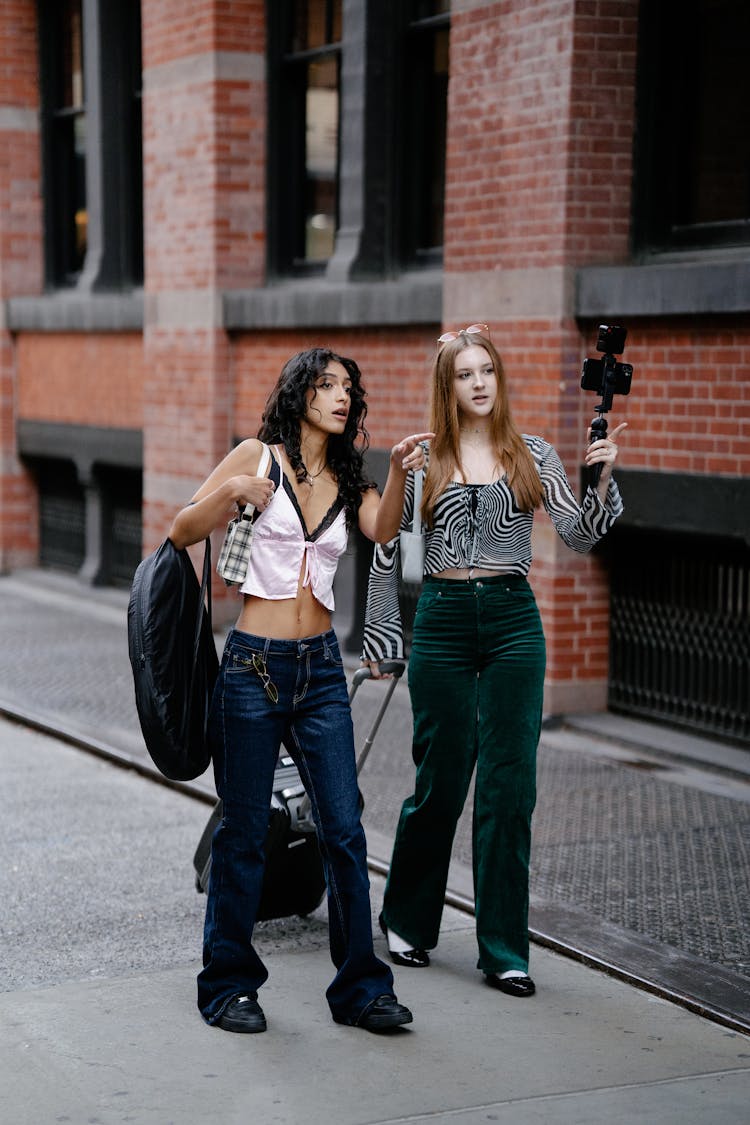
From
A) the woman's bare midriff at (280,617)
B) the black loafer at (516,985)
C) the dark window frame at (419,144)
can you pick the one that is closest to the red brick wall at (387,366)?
the dark window frame at (419,144)

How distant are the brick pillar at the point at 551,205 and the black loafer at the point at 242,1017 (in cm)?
489

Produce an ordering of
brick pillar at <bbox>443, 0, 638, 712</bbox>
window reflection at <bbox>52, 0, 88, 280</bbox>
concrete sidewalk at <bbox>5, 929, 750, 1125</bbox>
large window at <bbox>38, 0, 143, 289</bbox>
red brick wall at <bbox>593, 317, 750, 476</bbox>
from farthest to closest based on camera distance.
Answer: window reflection at <bbox>52, 0, 88, 280</bbox>
large window at <bbox>38, 0, 143, 289</bbox>
brick pillar at <bbox>443, 0, 638, 712</bbox>
red brick wall at <bbox>593, 317, 750, 476</bbox>
concrete sidewalk at <bbox>5, 929, 750, 1125</bbox>

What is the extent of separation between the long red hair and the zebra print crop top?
0.04 m

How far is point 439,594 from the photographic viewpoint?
5.43 m

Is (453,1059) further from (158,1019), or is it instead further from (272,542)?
(272,542)

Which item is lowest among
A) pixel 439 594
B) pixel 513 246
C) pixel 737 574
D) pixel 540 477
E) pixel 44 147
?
pixel 737 574

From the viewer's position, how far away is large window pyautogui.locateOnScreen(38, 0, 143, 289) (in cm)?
1522

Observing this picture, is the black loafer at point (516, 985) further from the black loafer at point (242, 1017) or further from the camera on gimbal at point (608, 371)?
the camera on gimbal at point (608, 371)

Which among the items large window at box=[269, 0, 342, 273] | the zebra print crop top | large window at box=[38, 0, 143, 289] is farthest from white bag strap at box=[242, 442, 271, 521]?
large window at box=[38, 0, 143, 289]

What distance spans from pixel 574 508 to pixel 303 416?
99 centimetres

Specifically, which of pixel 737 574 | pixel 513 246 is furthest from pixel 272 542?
pixel 513 246

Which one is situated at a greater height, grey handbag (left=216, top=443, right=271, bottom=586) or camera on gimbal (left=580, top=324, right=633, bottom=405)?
camera on gimbal (left=580, top=324, right=633, bottom=405)

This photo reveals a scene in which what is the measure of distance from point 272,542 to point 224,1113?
5.47 ft

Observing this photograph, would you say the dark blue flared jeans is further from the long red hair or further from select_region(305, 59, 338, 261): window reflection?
select_region(305, 59, 338, 261): window reflection
